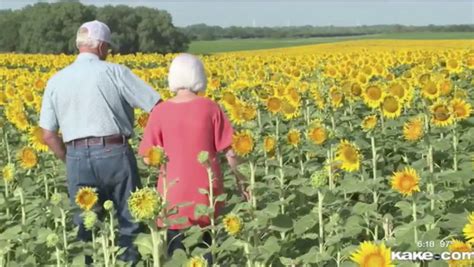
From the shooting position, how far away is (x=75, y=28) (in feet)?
145

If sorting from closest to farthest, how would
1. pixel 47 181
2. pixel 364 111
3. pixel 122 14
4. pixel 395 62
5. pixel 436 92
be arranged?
pixel 47 181 < pixel 436 92 < pixel 364 111 < pixel 395 62 < pixel 122 14

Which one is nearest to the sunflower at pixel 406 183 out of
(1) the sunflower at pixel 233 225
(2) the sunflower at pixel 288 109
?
(1) the sunflower at pixel 233 225

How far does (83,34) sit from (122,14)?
145ft

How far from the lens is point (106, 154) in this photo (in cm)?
397

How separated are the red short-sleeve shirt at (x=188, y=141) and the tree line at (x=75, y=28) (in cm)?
3861

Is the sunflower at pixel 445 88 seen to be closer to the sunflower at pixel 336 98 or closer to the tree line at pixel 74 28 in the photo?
the sunflower at pixel 336 98

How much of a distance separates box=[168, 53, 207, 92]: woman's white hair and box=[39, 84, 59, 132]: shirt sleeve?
0.82m

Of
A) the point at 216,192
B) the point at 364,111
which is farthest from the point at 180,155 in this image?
the point at 364,111

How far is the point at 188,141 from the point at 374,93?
7.35 ft

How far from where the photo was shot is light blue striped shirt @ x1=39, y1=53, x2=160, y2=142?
12.8 ft

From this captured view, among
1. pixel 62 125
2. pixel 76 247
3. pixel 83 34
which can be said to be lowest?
pixel 76 247

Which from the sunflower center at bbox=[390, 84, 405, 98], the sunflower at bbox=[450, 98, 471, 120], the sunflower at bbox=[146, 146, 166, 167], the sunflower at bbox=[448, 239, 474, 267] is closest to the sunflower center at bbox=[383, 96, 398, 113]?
the sunflower center at bbox=[390, 84, 405, 98]

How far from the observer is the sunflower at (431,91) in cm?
530

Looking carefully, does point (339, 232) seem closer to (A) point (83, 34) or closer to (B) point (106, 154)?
(B) point (106, 154)
